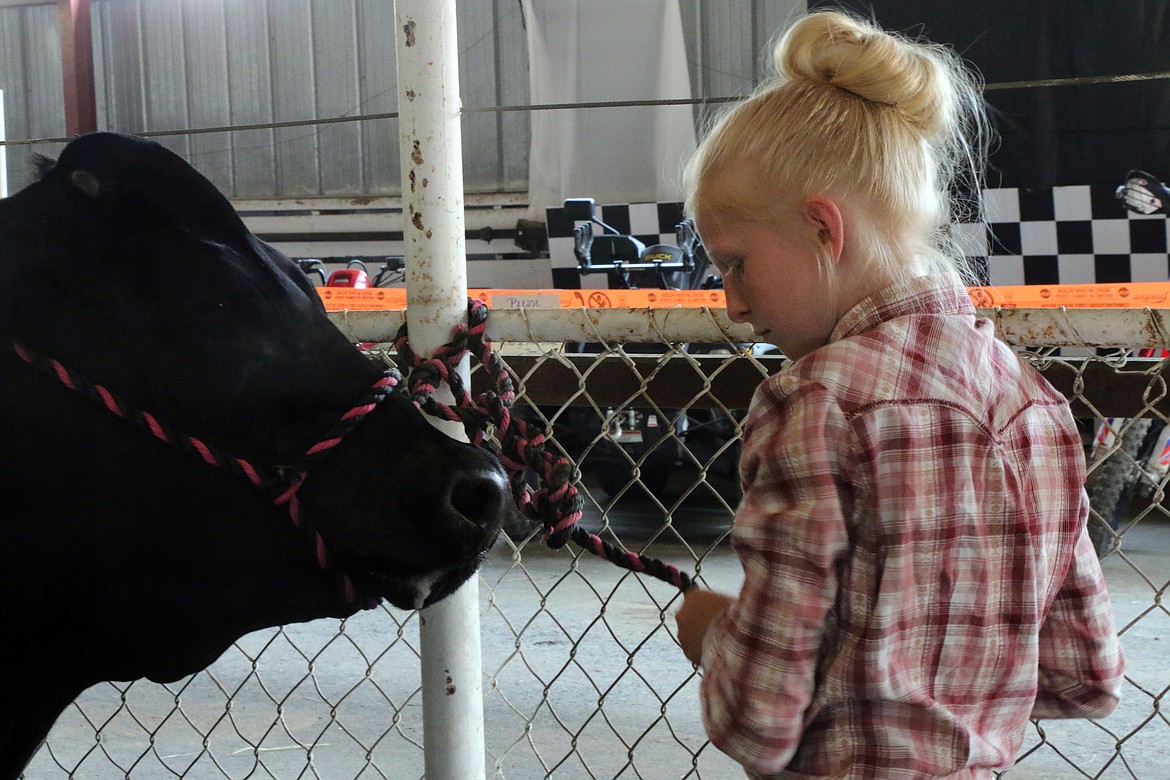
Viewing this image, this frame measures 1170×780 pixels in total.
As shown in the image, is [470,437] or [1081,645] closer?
[1081,645]

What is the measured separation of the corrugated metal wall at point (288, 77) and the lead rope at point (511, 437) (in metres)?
6.26

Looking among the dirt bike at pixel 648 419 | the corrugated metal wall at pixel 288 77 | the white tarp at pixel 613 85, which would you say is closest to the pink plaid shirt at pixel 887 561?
the dirt bike at pixel 648 419

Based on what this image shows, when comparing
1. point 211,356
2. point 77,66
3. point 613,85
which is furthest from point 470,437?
point 77,66

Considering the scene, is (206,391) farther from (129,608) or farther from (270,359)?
(129,608)

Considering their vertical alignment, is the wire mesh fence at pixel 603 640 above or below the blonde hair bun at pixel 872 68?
below

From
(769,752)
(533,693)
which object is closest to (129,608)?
(769,752)

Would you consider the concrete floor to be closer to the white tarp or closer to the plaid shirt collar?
the plaid shirt collar

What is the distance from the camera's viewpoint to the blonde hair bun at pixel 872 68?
93 cm

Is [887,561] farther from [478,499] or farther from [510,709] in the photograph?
[510,709]

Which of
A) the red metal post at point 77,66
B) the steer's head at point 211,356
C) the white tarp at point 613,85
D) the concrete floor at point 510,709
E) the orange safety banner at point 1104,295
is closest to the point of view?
the steer's head at point 211,356

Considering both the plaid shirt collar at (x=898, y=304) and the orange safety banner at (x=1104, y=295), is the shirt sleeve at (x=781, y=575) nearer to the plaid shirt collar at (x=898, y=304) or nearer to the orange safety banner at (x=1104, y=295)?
the plaid shirt collar at (x=898, y=304)

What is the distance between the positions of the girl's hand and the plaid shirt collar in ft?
0.81

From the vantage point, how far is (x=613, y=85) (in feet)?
23.5

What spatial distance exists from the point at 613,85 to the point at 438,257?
6140mm
